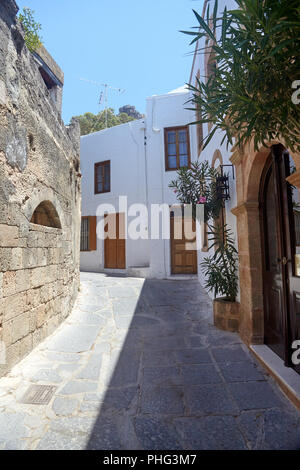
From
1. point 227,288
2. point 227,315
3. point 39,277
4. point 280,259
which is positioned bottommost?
point 227,315

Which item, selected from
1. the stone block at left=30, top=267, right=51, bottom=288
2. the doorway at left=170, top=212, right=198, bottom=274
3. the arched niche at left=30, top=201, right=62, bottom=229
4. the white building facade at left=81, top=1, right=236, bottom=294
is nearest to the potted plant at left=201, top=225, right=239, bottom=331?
the stone block at left=30, top=267, right=51, bottom=288

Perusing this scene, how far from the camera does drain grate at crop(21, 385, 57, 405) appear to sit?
2.26 m

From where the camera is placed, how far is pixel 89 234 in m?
11.4

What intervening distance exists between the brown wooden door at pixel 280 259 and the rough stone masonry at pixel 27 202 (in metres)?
2.64

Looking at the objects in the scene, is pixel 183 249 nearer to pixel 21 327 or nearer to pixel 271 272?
pixel 271 272

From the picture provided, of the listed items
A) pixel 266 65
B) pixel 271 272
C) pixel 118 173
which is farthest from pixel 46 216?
pixel 118 173

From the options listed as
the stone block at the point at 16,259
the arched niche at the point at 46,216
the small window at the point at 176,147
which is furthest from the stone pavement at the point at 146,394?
the small window at the point at 176,147

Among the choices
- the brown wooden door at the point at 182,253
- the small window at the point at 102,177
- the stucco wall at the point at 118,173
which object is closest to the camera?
the brown wooden door at the point at 182,253

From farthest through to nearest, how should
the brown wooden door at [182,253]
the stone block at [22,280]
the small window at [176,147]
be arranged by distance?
the small window at [176,147]
the brown wooden door at [182,253]
the stone block at [22,280]

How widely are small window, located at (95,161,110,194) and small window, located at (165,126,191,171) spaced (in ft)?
9.05

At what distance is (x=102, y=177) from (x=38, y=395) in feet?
32.6

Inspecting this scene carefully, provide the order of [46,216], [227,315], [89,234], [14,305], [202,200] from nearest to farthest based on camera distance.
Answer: [14,305] < [227,315] < [46,216] < [202,200] < [89,234]

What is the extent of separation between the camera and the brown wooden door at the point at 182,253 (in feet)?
30.9

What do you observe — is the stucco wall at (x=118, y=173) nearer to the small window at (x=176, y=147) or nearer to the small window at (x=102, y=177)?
the small window at (x=102, y=177)
